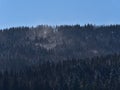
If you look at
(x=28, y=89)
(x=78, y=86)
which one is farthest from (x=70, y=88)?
(x=28, y=89)

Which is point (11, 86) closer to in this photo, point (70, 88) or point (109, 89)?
point (70, 88)

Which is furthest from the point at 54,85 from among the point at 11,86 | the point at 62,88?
the point at 11,86

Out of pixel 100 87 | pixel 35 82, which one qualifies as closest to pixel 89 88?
pixel 100 87

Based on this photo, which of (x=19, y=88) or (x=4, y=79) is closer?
(x=19, y=88)

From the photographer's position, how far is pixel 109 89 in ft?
632

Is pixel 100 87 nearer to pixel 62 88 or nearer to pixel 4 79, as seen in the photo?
pixel 62 88

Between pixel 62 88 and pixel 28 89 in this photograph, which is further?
pixel 62 88

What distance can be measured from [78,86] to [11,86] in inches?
821

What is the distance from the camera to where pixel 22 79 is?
640ft

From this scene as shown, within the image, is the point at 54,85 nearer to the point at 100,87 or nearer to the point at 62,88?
the point at 62,88

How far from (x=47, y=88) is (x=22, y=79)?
10.00 meters

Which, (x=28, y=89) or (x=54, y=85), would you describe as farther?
(x=54, y=85)

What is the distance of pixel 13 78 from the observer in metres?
198

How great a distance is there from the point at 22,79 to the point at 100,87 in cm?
2464
